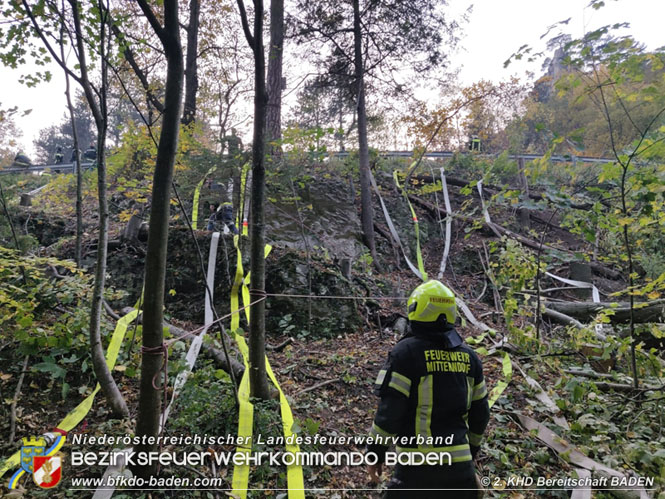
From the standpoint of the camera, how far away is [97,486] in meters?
2.28

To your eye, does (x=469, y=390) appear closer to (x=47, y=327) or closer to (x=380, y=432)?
(x=380, y=432)

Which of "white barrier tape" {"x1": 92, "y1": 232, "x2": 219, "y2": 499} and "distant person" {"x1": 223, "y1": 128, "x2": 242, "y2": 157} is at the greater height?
"distant person" {"x1": 223, "y1": 128, "x2": 242, "y2": 157}

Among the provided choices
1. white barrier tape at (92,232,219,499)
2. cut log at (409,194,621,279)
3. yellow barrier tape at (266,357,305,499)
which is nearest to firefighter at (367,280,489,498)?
yellow barrier tape at (266,357,305,499)

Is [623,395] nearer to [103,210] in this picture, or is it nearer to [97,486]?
[97,486]

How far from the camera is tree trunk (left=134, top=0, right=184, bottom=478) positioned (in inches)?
84.0

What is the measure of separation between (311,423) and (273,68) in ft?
26.9

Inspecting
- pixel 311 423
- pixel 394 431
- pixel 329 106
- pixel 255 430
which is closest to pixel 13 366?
pixel 255 430

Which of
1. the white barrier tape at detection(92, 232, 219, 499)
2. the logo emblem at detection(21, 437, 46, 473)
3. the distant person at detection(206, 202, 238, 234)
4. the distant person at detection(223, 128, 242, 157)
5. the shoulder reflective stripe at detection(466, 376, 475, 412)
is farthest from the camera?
the distant person at detection(206, 202, 238, 234)

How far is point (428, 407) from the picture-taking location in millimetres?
2004

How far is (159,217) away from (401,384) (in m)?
1.85

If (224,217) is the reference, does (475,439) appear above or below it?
below

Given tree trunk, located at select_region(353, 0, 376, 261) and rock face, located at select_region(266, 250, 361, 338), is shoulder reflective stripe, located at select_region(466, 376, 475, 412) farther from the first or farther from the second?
tree trunk, located at select_region(353, 0, 376, 261)

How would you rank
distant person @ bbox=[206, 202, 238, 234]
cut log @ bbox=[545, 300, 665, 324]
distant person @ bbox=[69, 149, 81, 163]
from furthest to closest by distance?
distant person @ bbox=[206, 202, 238, 234]
cut log @ bbox=[545, 300, 665, 324]
distant person @ bbox=[69, 149, 81, 163]

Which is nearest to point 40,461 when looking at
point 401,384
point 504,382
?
point 401,384
